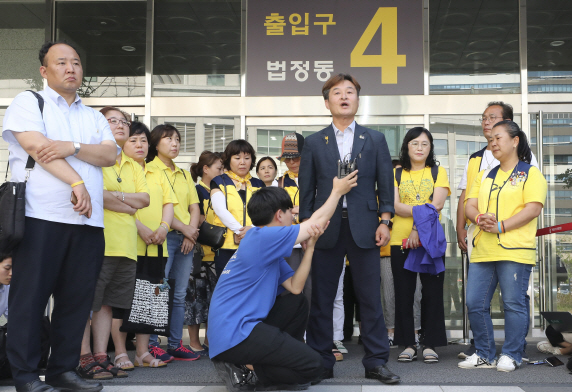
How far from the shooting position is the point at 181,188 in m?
4.93

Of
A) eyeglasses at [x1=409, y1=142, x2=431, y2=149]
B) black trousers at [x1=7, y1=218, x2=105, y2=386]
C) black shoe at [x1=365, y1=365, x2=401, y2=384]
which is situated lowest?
black shoe at [x1=365, y1=365, x2=401, y2=384]

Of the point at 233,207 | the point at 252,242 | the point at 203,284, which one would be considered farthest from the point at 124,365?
the point at 252,242

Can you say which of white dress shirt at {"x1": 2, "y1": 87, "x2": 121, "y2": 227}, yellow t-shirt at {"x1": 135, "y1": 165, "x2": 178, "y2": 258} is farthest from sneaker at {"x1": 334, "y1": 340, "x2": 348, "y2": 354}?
white dress shirt at {"x1": 2, "y1": 87, "x2": 121, "y2": 227}

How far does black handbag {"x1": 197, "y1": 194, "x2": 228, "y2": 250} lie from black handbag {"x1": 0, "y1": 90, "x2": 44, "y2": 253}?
1.99m

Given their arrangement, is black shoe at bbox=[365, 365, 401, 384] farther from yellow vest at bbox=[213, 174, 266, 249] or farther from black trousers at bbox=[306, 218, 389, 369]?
yellow vest at bbox=[213, 174, 266, 249]

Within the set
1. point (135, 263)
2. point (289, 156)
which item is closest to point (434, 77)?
point (289, 156)

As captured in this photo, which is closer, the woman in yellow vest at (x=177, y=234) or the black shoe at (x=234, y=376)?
the black shoe at (x=234, y=376)

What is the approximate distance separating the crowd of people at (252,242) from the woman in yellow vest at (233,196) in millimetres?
12

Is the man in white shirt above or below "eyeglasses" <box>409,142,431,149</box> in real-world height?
below

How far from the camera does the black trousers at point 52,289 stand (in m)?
2.98

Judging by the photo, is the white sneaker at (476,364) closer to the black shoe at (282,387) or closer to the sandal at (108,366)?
the black shoe at (282,387)

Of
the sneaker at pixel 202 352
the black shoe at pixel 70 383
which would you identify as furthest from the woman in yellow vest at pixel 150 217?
the black shoe at pixel 70 383

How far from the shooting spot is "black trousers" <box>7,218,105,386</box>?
2.98 m

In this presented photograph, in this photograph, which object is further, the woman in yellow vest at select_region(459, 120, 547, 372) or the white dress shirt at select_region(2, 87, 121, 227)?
the woman in yellow vest at select_region(459, 120, 547, 372)
